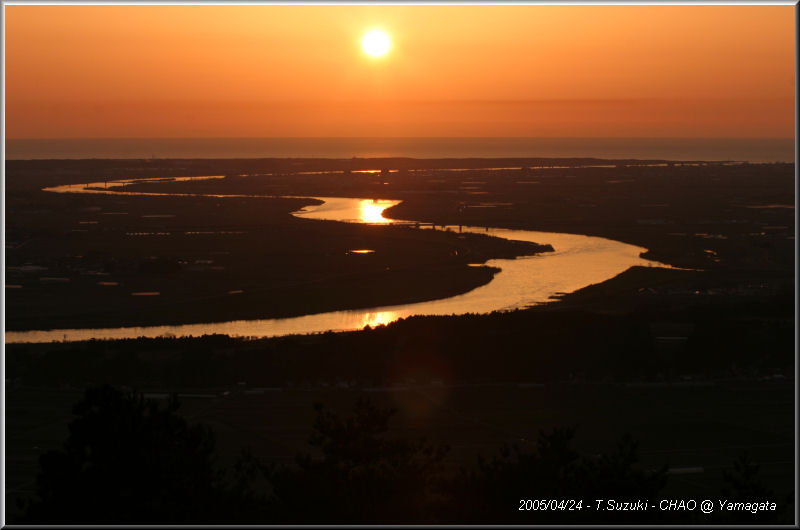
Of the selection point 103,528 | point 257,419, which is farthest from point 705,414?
point 103,528

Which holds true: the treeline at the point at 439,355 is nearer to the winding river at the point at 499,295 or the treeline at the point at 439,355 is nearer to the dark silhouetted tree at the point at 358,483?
Answer: the winding river at the point at 499,295

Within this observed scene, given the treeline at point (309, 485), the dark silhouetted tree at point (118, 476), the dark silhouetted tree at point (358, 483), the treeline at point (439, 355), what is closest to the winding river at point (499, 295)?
the treeline at point (439, 355)

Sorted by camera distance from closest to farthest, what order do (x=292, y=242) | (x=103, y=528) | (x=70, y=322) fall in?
(x=103, y=528) → (x=70, y=322) → (x=292, y=242)

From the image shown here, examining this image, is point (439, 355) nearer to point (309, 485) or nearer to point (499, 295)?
point (499, 295)

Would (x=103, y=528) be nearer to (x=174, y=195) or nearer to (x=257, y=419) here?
(x=257, y=419)

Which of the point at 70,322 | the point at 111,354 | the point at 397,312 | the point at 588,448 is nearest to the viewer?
the point at 588,448

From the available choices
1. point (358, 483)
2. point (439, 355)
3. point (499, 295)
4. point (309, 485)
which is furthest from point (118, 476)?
point (499, 295)

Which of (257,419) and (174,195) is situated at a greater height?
(174,195)
